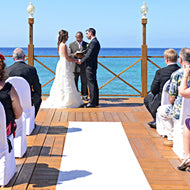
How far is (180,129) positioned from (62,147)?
4.74ft

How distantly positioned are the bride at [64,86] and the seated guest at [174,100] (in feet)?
9.21

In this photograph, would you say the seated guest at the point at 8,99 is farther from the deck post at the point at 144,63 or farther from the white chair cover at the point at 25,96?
the deck post at the point at 144,63

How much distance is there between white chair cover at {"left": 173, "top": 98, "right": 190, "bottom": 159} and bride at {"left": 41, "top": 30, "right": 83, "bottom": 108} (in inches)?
131

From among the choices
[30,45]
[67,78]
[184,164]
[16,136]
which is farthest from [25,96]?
[30,45]

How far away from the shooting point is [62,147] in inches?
163

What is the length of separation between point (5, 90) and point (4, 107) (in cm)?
15

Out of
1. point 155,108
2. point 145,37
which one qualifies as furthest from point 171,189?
point 145,37

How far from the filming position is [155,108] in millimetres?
4949

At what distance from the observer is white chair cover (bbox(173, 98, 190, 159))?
3602mm

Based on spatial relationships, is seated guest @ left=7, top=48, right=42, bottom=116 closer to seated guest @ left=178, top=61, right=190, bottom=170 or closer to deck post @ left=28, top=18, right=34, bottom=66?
seated guest @ left=178, top=61, right=190, bottom=170

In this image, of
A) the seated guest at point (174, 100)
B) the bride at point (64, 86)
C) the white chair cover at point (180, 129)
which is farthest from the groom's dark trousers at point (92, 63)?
the white chair cover at point (180, 129)

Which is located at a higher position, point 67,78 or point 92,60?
point 92,60

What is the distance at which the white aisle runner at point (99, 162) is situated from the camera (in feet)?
9.96

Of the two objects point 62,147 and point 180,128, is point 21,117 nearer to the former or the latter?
point 62,147
